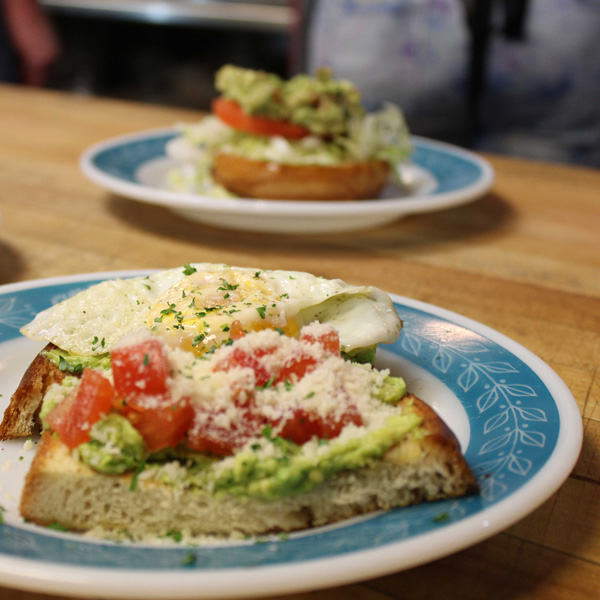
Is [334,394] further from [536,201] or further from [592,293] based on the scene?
[536,201]

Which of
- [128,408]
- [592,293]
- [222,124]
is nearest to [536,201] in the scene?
[592,293]

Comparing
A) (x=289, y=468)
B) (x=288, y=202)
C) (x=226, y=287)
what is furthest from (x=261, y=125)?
(x=289, y=468)

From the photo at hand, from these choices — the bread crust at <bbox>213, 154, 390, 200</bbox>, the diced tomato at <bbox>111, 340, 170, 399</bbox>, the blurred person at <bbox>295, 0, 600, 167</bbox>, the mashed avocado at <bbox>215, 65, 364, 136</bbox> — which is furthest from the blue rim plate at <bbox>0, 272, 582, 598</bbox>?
the blurred person at <bbox>295, 0, 600, 167</bbox>

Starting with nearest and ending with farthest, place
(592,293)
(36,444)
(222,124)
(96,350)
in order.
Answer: (36,444) → (96,350) → (592,293) → (222,124)

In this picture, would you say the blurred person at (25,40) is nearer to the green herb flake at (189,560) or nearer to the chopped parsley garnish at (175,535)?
the chopped parsley garnish at (175,535)

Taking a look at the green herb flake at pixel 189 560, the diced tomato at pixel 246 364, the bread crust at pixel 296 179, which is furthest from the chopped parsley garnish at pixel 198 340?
the bread crust at pixel 296 179

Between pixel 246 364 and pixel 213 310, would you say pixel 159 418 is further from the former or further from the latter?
pixel 213 310

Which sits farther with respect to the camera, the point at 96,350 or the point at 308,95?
the point at 308,95
